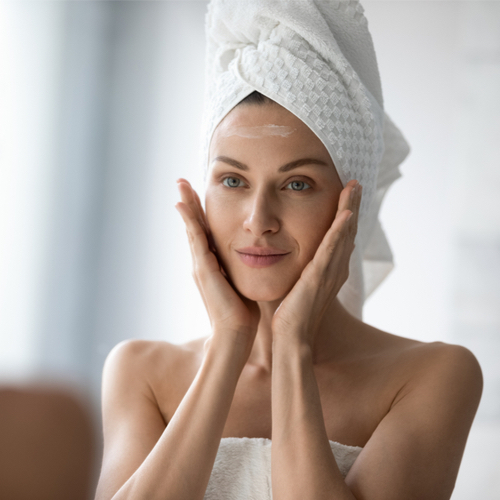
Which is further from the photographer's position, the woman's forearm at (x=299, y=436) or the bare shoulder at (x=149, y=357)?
the bare shoulder at (x=149, y=357)

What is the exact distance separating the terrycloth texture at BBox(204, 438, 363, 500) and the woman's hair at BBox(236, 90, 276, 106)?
0.65 meters

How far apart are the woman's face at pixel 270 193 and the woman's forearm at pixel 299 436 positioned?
5.8 inches

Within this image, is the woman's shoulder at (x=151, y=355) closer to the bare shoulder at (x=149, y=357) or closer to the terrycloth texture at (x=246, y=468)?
the bare shoulder at (x=149, y=357)

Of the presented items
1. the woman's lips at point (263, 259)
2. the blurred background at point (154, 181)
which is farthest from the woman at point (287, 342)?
the blurred background at point (154, 181)

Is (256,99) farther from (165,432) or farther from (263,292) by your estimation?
(165,432)

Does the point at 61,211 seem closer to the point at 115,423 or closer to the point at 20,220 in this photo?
the point at 20,220

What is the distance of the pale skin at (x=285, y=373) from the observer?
2.97ft

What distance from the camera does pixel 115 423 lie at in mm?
1120

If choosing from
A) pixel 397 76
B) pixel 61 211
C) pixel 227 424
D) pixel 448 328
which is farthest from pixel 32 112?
pixel 448 328

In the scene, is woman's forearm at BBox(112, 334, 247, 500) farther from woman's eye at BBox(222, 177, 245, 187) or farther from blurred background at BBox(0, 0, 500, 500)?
blurred background at BBox(0, 0, 500, 500)

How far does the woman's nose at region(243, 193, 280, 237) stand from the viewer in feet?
3.33

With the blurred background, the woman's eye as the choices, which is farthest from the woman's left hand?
the blurred background

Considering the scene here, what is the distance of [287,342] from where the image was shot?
1004 millimetres

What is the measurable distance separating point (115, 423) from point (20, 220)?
1.24 metres
